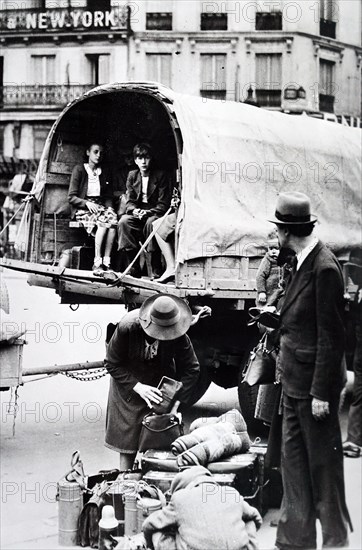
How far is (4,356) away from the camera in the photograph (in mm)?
6816

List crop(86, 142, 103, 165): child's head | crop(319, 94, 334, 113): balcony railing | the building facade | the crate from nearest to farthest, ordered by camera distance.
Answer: the crate, crop(86, 142, 103, 165): child's head, the building facade, crop(319, 94, 334, 113): balcony railing

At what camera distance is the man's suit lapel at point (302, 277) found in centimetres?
447

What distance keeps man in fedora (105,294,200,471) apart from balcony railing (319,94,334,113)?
270 inches

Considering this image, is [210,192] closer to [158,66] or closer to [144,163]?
[144,163]

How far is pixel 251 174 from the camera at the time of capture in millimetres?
8133

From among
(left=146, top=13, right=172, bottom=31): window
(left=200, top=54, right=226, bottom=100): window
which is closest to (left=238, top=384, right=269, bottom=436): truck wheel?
(left=146, top=13, right=172, bottom=31): window

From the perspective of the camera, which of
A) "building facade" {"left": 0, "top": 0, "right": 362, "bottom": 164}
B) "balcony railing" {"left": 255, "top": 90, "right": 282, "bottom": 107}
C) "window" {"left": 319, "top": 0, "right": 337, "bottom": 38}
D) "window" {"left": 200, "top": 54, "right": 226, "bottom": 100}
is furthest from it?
"balcony railing" {"left": 255, "top": 90, "right": 282, "bottom": 107}

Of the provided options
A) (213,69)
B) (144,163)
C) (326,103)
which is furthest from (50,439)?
(326,103)

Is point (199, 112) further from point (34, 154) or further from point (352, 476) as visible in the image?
point (34, 154)

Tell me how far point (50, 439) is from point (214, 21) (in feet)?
20.0

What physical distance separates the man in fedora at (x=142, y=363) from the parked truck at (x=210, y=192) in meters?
1.46

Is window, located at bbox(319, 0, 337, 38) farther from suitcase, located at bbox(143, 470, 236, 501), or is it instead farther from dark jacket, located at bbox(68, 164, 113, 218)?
suitcase, located at bbox(143, 470, 236, 501)

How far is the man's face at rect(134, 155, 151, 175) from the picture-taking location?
898 cm

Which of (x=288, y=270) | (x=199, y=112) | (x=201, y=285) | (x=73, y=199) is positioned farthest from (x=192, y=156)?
(x=288, y=270)
